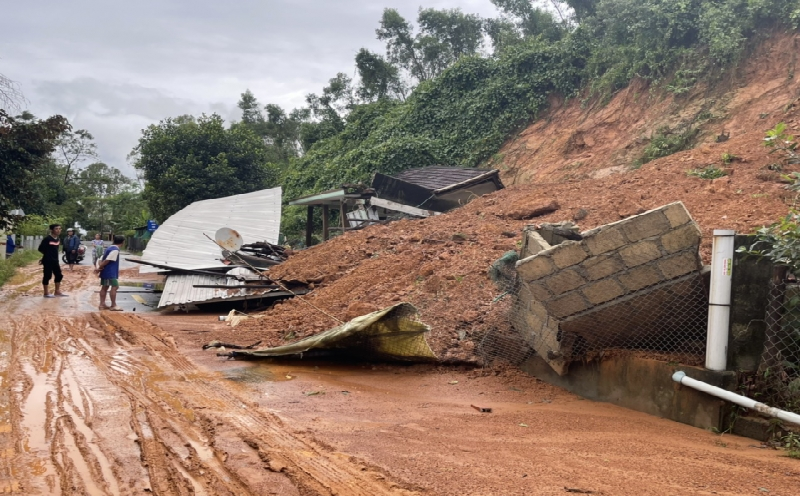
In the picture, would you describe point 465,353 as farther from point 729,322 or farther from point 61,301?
point 61,301

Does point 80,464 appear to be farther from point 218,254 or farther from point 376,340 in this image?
point 218,254

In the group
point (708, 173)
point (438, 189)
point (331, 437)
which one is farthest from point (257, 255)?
point (331, 437)

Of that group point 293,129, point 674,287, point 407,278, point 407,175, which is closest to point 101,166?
point 293,129

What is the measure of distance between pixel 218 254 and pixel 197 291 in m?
4.39

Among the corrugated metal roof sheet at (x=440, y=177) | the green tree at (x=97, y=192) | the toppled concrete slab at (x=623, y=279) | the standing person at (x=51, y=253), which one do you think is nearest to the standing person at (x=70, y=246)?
the standing person at (x=51, y=253)

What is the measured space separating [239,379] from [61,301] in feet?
28.4

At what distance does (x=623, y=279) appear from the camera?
5.02 meters

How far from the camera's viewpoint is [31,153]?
13.4 m

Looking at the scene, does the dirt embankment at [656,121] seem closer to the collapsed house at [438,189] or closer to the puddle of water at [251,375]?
the collapsed house at [438,189]

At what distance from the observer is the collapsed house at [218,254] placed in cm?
1159

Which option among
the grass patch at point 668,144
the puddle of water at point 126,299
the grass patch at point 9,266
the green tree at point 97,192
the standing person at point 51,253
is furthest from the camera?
the green tree at point 97,192

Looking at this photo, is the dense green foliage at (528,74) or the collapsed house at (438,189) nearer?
the dense green foliage at (528,74)

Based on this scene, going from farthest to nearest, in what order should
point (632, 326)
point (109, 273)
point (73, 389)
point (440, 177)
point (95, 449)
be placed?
point (440, 177)
point (109, 273)
point (73, 389)
point (632, 326)
point (95, 449)

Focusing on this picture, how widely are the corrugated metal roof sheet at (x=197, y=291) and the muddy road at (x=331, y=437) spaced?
459 centimetres
